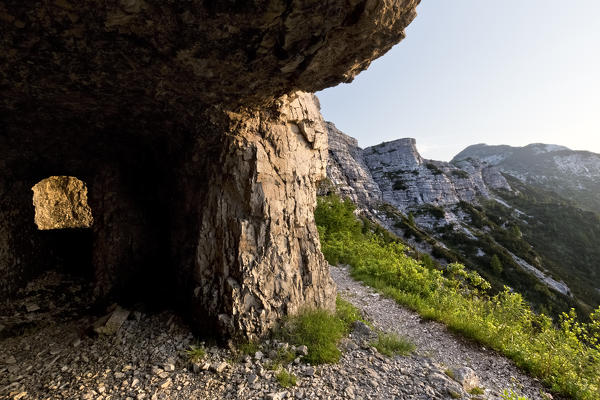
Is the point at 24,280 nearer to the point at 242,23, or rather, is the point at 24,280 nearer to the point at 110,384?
the point at 110,384

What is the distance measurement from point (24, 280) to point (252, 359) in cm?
680

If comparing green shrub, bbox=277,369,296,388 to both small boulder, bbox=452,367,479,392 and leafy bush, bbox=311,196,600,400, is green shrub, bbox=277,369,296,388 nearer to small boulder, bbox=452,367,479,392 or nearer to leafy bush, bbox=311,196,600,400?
leafy bush, bbox=311,196,600,400

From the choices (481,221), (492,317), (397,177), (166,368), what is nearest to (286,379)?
(166,368)

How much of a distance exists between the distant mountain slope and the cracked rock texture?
142300 mm

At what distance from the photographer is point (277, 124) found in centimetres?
584

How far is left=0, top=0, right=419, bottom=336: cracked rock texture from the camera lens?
10.8ft

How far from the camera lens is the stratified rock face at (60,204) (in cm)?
955

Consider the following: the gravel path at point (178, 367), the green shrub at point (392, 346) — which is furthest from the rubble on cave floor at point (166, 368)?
the green shrub at point (392, 346)

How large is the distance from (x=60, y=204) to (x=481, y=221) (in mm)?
77218

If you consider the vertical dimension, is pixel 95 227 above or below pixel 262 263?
above

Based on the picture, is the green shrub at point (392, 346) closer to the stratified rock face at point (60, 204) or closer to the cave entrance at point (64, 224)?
the cave entrance at point (64, 224)

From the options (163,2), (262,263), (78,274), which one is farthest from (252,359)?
(78,274)

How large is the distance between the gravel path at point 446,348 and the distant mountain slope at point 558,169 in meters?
138

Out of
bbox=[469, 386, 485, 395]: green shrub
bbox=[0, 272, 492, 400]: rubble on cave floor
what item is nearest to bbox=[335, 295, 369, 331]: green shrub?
bbox=[0, 272, 492, 400]: rubble on cave floor
